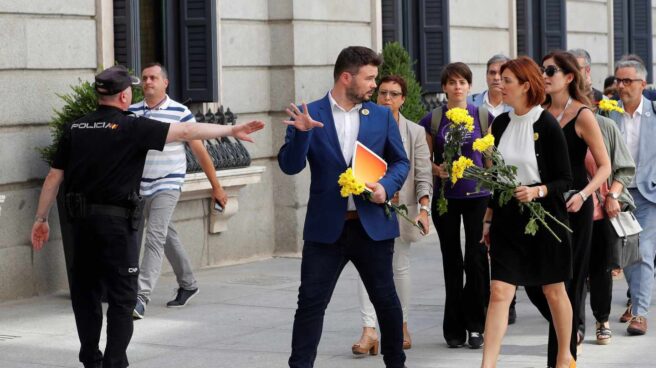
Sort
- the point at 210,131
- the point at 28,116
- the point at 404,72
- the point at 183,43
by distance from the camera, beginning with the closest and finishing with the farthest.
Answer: the point at 210,131
the point at 28,116
the point at 183,43
the point at 404,72

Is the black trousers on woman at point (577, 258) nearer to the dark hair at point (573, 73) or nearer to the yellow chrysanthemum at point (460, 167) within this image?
the dark hair at point (573, 73)

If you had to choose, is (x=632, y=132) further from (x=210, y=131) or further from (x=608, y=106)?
(x=210, y=131)

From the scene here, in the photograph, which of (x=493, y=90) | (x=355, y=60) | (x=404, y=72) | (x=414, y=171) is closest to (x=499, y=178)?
(x=355, y=60)

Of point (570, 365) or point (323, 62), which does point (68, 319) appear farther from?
point (323, 62)

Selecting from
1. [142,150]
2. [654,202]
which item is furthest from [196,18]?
[142,150]

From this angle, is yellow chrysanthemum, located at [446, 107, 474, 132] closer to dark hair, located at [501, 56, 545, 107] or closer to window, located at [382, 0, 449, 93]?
dark hair, located at [501, 56, 545, 107]

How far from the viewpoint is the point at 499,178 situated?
750 centimetres

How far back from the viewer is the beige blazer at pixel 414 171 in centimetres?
870

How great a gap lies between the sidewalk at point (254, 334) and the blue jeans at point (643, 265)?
23 centimetres

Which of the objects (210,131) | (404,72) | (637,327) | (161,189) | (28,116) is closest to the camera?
(210,131)

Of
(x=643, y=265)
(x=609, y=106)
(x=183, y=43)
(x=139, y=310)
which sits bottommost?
(x=139, y=310)

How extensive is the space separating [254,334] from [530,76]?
292cm

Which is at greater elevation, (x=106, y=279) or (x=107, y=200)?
(x=107, y=200)

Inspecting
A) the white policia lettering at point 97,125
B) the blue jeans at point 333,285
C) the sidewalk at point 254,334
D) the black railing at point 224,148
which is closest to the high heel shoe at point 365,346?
the sidewalk at point 254,334
